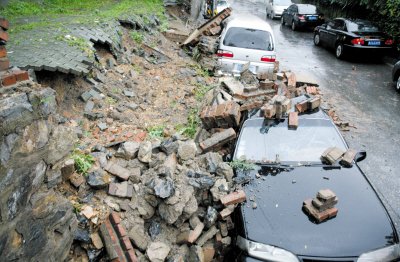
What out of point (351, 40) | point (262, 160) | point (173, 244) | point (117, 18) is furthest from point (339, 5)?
point (173, 244)

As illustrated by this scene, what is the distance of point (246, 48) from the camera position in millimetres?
9336

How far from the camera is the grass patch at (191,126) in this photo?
663 centimetres

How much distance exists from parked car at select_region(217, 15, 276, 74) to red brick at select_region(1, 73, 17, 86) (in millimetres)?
6997

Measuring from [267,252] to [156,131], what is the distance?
322cm

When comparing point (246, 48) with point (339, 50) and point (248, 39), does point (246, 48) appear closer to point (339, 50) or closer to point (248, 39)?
point (248, 39)

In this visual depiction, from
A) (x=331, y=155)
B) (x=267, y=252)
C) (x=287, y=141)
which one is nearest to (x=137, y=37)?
(x=287, y=141)

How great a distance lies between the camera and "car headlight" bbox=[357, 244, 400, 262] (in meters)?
3.63

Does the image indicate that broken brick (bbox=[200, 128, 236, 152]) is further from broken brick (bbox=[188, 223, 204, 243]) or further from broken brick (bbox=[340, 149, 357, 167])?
broken brick (bbox=[340, 149, 357, 167])

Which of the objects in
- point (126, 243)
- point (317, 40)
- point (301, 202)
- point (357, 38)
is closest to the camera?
point (126, 243)

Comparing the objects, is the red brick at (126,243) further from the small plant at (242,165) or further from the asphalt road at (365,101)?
the asphalt road at (365,101)

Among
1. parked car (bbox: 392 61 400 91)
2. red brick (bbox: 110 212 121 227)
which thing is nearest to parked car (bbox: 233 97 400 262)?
red brick (bbox: 110 212 121 227)

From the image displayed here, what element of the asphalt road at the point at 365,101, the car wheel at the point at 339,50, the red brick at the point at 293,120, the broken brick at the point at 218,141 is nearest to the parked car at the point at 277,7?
the asphalt road at the point at 365,101

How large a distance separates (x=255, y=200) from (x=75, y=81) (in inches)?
163

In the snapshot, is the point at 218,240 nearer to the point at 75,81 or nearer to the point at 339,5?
the point at 75,81
